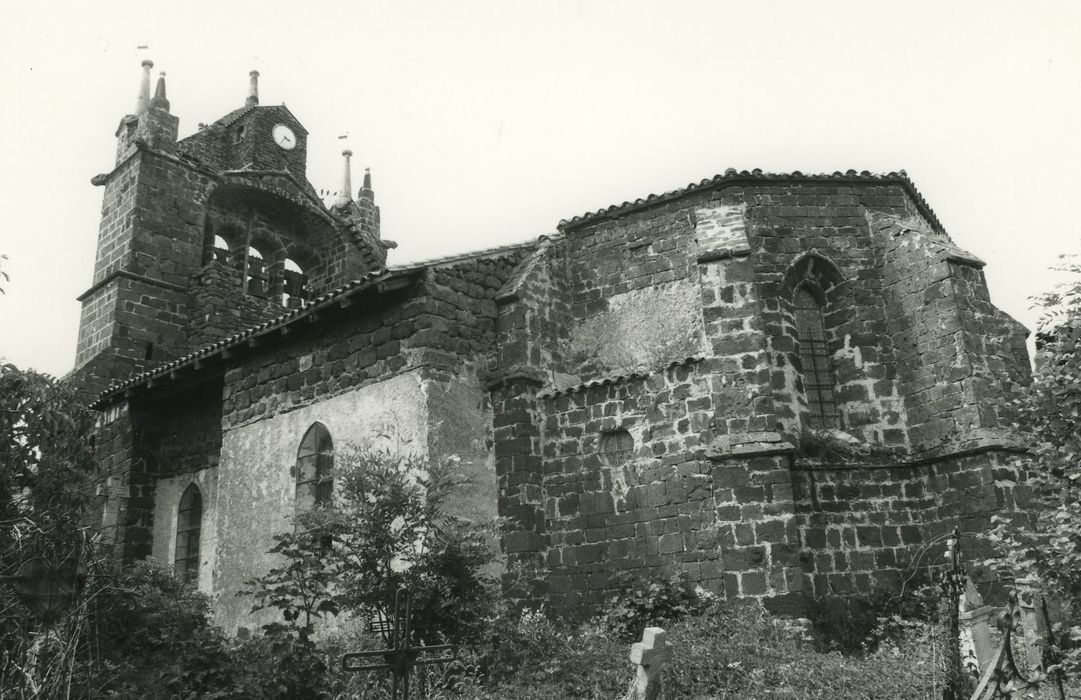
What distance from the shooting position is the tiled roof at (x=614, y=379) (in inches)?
498

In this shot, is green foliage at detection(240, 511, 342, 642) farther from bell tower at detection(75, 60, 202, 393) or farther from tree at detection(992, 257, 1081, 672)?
bell tower at detection(75, 60, 202, 393)

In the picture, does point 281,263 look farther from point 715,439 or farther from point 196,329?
point 715,439

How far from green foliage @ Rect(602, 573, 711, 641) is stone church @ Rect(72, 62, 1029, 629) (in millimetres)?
343

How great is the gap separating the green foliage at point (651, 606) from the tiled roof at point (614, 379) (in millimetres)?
2904

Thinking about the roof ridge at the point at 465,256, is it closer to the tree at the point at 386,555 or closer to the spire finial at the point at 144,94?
the tree at the point at 386,555

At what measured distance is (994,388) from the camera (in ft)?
39.7

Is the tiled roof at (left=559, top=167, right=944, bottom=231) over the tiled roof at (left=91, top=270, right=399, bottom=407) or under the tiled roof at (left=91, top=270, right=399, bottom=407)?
over

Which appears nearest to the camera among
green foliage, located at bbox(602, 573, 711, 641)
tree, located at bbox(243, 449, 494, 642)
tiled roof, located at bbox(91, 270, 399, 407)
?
tree, located at bbox(243, 449, 494, 642)

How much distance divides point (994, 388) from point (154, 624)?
1083 cm

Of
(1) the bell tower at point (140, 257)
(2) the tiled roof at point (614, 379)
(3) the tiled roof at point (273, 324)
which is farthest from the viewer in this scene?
(1) the bell tower at point (140, 257)

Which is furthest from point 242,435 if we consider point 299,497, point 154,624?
point 154,624

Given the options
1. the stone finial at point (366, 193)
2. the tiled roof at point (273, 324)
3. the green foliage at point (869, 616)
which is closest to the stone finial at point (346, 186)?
the stone finial at point (366, 193)

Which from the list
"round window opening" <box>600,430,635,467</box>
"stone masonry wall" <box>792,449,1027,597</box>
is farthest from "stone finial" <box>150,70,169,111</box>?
"stone masonry wall" <box>792,449,1027,597</box>

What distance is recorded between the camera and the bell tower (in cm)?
1969
